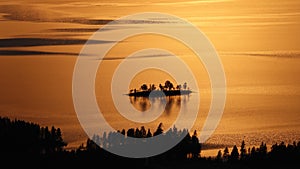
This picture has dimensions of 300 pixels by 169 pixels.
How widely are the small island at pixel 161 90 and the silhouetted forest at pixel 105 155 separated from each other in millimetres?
10691

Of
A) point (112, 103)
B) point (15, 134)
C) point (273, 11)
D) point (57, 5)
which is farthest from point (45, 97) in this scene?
point (273, 11)

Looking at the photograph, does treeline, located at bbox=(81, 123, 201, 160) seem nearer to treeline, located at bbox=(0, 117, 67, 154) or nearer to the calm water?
treeline, located at bbox=(0, 117, 67, 154)

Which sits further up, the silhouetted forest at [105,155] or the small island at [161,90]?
the small island at [161,90]

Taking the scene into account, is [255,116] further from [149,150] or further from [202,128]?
[149,150]

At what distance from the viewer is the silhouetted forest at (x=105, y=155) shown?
900 inches

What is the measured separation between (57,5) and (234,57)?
11.2m

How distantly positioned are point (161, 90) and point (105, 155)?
14738 mm

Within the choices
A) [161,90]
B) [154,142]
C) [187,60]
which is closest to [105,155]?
[154,142]

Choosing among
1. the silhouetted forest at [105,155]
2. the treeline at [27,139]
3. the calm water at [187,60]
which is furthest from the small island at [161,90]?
the treeline at [27,139]

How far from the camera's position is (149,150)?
80.1 ft

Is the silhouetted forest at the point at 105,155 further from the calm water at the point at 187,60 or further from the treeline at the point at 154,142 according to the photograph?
the calm water at the point at 187,60

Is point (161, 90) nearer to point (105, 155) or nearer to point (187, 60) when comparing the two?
point (187, 60)

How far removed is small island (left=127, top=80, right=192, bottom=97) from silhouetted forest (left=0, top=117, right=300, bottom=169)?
1069 centimetres

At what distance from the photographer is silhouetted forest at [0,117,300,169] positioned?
22.9 meters
